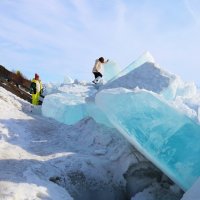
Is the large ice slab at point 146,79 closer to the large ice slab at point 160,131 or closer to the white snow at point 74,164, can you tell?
the white snow at point 74,164

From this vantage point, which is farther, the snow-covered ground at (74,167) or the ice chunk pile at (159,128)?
the ice chunk pile at (159,128)

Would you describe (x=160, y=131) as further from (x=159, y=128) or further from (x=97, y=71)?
(x=97, y=71)

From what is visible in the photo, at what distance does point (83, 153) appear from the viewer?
5621 millimetres

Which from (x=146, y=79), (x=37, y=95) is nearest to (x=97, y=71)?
(x=37, y=95)

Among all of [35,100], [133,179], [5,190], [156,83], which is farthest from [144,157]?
[35,100]

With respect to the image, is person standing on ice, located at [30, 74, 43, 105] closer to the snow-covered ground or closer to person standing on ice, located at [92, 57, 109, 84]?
person standing on ice, located at [92, 57, 109, 84]

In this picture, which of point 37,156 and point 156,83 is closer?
point 37,156

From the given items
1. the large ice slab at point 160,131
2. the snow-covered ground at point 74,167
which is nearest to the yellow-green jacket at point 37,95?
the snow-covered ground at point 74,167

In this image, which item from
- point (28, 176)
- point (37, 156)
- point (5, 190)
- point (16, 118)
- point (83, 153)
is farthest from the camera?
point (16, 118)

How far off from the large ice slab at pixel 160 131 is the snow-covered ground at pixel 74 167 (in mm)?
315

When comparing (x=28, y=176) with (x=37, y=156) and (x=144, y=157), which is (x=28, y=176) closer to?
(x=37, y=156)

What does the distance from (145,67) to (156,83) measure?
0.33 metres

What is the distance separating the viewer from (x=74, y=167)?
5.05m

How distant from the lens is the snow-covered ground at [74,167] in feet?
14.1
